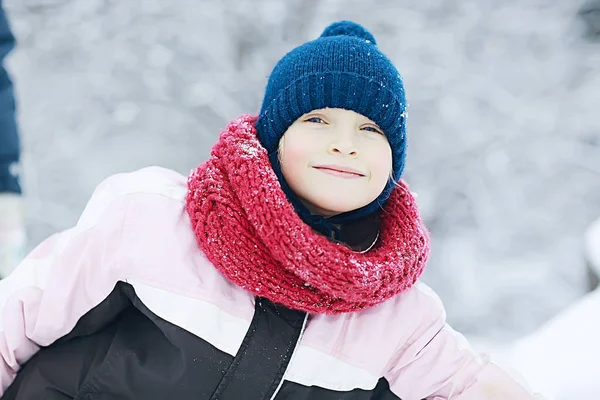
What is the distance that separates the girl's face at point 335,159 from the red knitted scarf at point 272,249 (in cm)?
5

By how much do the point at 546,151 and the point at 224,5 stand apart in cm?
149

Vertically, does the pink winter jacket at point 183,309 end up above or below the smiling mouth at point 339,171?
below

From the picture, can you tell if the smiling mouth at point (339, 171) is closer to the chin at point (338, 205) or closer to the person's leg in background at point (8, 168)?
the chin at point (338, 205)

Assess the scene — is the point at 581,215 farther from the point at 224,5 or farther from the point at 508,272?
the point at 224,5

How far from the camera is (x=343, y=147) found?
0.88 meters

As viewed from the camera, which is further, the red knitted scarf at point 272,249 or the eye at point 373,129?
the eye at point 373,129

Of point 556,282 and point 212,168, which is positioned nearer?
point 212,168

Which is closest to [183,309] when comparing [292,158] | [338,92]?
[292,158]

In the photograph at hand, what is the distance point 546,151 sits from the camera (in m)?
2.61

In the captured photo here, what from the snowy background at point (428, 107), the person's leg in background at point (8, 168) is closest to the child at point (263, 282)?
the person's leg in background at point (8, 168)

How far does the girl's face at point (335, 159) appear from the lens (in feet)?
2.92

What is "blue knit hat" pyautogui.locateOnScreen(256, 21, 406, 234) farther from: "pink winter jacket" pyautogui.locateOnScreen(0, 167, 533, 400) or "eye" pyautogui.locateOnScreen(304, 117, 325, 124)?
"pink winter jacket" pyautogui.locateOnScreen(0, 167, 533, 400)

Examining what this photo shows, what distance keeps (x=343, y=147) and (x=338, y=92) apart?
3.6 inches

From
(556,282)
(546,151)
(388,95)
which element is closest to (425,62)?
(546,151)
